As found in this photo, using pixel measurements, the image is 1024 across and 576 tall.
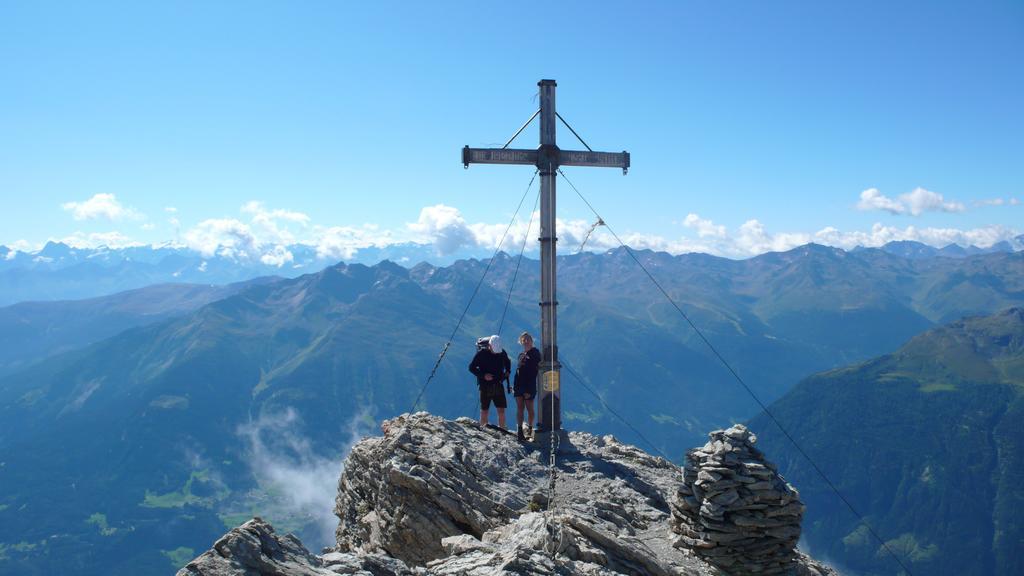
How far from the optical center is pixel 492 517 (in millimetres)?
16812

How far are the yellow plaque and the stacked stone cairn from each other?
6.56m

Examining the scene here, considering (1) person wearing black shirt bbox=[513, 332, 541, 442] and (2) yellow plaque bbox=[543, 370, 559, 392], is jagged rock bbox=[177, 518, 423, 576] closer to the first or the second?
(2) yellow plaque bbox=[543, 370, 559, 392]

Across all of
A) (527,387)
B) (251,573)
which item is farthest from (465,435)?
(251,573)

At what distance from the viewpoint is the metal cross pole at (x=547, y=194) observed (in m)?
21.2

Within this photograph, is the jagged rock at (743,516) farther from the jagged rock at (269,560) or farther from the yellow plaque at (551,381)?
the jagged rock at (269,560)

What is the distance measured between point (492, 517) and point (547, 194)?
954 centimetres

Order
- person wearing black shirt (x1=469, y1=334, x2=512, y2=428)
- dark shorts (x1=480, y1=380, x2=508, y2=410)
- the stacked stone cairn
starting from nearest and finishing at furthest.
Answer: the stacked stone cairn → person wearing black shirt (x1=469, y1=334, x2=512, y2=428) → dark shorts (x1=480, y1=380, x2=508, y2=410)

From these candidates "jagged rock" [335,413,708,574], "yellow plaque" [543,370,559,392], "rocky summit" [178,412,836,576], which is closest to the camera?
"rocky summit" [178,412,836,576]

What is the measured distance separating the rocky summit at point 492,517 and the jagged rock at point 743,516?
6 cm

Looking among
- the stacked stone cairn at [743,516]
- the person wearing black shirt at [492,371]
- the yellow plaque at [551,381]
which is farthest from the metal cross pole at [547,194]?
the stacked stone cairn at [743,516]

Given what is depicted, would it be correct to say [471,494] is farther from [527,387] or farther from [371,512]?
[527,387]

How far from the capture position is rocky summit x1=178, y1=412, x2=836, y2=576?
11.4 meters

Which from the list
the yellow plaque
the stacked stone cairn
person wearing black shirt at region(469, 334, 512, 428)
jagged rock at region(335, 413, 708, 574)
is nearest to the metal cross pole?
the yellow plaque

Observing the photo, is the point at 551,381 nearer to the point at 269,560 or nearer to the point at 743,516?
the point at 743,516
